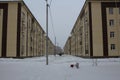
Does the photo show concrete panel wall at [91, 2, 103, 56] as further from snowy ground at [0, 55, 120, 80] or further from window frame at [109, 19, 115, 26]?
snowy ground at [0, 55, 120, 80]

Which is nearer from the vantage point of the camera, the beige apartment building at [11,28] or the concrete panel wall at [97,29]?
the concrete panel wall at [97,29]

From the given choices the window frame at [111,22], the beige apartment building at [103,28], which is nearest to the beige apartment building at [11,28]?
the beige apartment building at [103,28]

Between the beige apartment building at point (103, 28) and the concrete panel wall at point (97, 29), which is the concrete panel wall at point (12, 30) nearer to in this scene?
the beige apartment building at point (103, 28)

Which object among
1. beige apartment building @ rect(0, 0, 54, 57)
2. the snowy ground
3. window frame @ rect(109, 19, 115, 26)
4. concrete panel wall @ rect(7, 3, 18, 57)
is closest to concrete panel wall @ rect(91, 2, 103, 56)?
window frame @ rect(109, 19, 115, 26)

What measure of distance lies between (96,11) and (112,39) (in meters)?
5.85

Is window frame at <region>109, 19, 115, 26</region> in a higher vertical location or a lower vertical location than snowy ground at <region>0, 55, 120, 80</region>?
higher

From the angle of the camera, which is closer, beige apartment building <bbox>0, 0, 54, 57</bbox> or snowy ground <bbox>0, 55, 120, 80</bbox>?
snowy ground <bbox>0, 55, 120, 80</bbox>

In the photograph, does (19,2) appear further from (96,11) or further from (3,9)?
(96,11)

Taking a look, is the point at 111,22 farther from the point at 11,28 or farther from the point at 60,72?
the point at 60,72

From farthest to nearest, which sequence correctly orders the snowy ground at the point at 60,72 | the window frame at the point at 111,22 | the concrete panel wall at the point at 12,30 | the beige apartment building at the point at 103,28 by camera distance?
the concrete panel wall at the point at 12,30 < the window frame at the point at 111,22 < the beige apartment building at the point at 103,28 < the snowy ground at the point at 60,72

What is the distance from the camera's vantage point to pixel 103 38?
36469 mm

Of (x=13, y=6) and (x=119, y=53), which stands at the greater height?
Answer: (x=13, y=6)

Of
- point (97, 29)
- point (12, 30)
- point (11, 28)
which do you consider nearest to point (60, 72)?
point (97, 29)

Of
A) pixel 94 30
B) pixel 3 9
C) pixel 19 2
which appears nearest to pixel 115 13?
pixel 94 30
